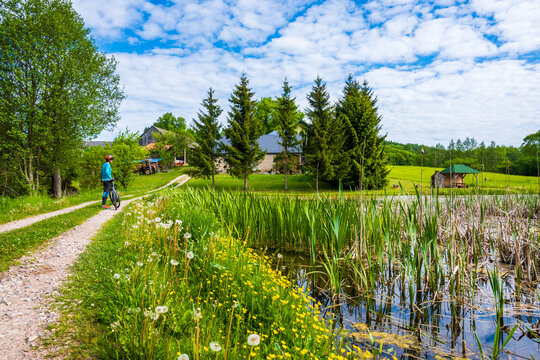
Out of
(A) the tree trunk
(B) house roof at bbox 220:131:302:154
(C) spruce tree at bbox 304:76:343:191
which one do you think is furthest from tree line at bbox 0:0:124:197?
(B) house roof at bbox 220:131:302:154

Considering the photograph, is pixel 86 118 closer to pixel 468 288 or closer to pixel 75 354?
pixel 75 354

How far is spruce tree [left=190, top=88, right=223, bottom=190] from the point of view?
29.7m

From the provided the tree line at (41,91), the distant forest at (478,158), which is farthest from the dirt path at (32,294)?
the tree line at (41,91)

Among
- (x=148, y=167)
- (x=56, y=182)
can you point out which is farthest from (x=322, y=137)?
(x=148, y=167)

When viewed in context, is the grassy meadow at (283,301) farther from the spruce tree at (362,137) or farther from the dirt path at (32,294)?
the spruce tree at (362,137)

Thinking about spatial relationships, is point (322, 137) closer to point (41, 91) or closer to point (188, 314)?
point (41, 91)

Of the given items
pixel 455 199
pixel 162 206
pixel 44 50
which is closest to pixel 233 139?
pixel 44 50

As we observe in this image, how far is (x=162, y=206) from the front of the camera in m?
8.42

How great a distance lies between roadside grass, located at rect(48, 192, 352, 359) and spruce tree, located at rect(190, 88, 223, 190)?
25353mm

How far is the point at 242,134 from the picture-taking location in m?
28.6

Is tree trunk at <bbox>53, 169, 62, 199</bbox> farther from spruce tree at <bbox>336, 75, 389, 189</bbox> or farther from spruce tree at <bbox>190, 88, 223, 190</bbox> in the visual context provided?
spruce tree at <bbox>336, 75, 389, 189</bbox>

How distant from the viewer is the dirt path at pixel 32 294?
259 centimetres

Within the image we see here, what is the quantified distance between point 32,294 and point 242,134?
84.2ft

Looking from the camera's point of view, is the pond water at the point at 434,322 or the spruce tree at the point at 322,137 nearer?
the pond water at the point at 434,322
